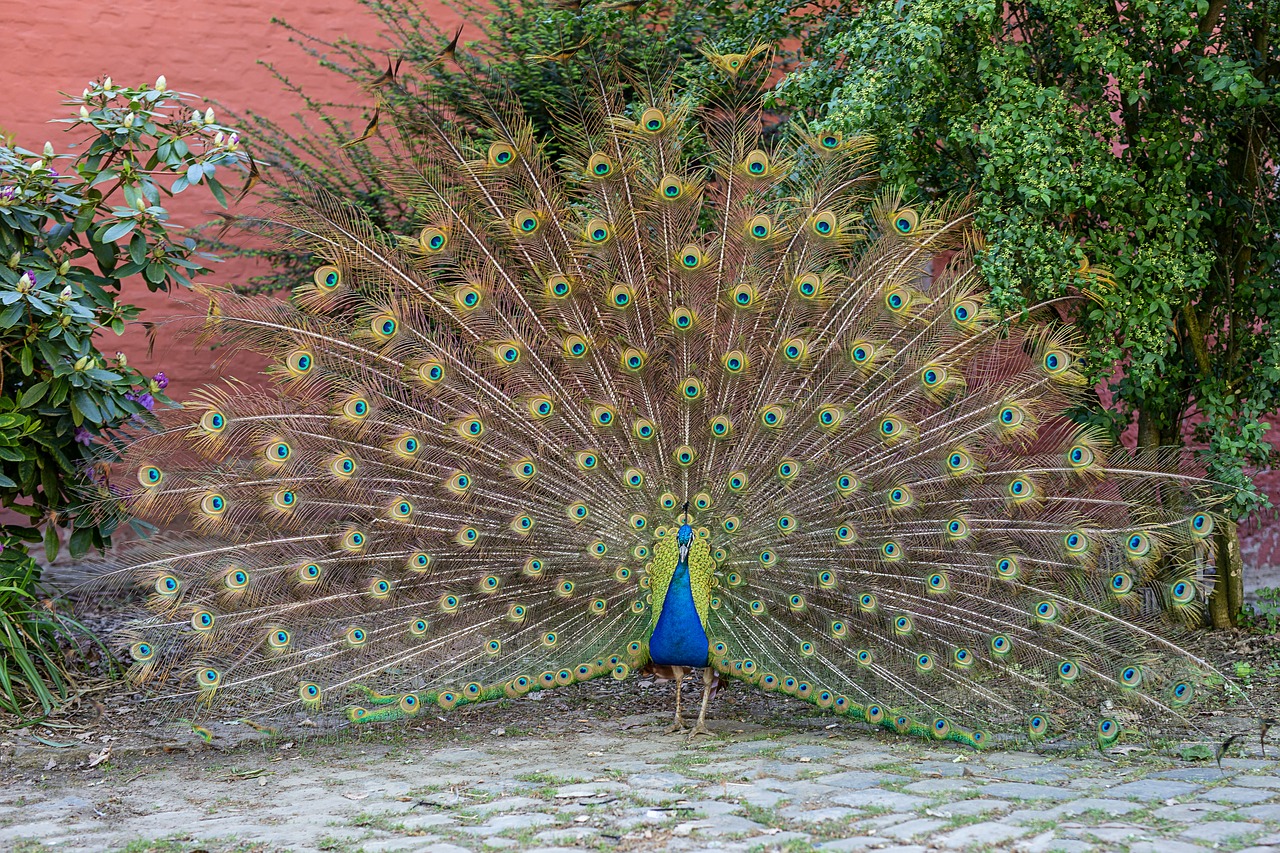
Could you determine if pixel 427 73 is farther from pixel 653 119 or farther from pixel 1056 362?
pixel 1056 362

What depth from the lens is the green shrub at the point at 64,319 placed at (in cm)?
522

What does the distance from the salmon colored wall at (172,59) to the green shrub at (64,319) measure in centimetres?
204

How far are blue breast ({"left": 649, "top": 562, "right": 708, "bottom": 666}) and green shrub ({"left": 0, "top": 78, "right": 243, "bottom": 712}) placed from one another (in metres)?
2.73

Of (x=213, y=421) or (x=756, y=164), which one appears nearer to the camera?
(x=213, y=421)

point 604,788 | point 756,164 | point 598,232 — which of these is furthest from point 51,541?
point 756,164

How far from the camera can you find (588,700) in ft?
19.8

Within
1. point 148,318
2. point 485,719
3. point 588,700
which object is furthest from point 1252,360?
point 148,318

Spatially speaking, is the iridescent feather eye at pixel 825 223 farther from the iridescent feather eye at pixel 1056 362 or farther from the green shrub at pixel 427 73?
the green shrub at pixel 427 73

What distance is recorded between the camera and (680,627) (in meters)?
4.79

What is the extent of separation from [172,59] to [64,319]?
3.18m

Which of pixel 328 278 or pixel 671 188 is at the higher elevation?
pixel 671 188

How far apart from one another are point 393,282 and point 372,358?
345mm

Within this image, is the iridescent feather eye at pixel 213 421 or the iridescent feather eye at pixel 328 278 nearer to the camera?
the iridescent feather eye at pixel 213 421

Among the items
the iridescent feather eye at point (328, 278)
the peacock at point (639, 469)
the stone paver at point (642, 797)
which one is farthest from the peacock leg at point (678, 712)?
the iridescent feather eye at point (328, 278)
